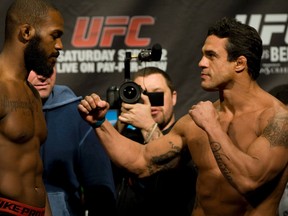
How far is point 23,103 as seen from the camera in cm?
322

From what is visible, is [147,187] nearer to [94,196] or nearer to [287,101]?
[94,196]

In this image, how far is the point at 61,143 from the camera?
3.79 meters

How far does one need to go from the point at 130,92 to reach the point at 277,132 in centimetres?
68

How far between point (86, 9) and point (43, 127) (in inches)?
Result: 45.2

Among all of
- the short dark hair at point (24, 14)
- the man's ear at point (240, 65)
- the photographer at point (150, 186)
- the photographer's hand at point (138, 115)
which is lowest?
the photographer at point (150, 186)

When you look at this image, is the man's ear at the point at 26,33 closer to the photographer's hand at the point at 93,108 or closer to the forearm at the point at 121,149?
the photographer's hand at the point at 93,108

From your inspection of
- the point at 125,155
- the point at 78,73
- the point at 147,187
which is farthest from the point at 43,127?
the point at 78,73

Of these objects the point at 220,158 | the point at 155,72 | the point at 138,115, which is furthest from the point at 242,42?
the point at 155,72

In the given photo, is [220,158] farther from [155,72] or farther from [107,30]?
[107,30]

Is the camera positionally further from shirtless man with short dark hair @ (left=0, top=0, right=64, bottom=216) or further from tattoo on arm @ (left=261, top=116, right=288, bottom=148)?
tattoo on arm @ (left=261, top=116, right=288, bottom=148)

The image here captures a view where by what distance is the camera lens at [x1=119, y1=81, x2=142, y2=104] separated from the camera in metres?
3.68

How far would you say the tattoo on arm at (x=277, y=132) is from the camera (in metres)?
3.33

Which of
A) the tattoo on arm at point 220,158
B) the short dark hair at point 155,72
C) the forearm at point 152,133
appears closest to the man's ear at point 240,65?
the tattoo on arm at point 220,158

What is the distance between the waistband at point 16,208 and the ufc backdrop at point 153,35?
48.5 inches
